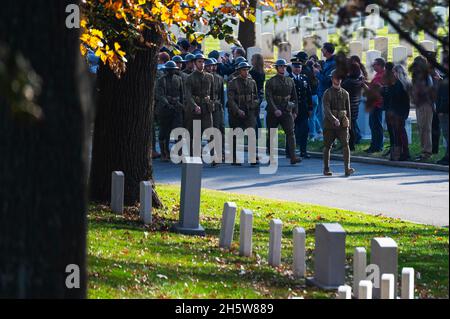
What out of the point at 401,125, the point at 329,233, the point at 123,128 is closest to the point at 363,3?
the point at 329,233

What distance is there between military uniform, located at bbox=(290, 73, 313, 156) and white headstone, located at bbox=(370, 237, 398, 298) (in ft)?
49.5

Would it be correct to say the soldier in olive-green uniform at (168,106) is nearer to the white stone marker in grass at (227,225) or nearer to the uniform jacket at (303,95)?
the uniform jacket at (303,95)

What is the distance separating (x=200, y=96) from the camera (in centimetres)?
2325

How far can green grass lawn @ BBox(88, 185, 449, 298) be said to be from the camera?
10406 millimetres

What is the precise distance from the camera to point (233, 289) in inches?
411

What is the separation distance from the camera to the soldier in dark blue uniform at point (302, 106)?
24875mm

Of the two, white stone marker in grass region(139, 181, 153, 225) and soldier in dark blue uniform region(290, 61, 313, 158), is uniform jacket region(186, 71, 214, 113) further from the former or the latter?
white stone marker in grass region(139, 181, 153, 225)

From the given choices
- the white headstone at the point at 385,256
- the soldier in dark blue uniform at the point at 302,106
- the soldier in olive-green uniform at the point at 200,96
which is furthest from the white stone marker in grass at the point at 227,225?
the soldier in dark blue uniform at the point at 302,106

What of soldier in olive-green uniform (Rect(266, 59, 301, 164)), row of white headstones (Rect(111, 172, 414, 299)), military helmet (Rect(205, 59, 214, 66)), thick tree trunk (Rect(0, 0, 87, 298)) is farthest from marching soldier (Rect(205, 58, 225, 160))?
thick tree trunk (Rect(0, 0, 87, 298))

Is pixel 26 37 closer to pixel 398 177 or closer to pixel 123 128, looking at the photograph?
pixel 123 128

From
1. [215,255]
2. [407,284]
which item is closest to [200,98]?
[215,255]

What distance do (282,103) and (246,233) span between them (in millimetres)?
11379

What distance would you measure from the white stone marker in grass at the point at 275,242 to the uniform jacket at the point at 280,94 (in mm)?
11646

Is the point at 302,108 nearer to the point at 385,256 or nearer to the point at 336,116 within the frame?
the point at 336,116
